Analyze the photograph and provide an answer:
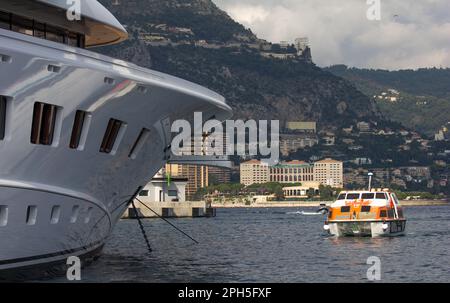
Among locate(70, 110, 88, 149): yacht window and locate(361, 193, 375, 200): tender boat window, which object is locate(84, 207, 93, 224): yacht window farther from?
locate(361, 193, 375, 200): tender boat window

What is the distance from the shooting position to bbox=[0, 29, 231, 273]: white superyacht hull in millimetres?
24328

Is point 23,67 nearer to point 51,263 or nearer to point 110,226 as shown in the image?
point 51,263

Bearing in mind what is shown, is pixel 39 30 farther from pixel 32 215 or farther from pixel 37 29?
pixel 32 215

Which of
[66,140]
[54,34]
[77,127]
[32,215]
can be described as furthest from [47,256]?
[54,34]

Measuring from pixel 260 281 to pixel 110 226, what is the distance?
589 cm

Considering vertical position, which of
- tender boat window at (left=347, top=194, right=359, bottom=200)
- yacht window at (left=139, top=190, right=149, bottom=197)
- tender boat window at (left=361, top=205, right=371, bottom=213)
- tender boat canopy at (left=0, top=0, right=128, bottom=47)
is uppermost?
tender boat canopy at (left=0, top=0, right=128, bottom=47)

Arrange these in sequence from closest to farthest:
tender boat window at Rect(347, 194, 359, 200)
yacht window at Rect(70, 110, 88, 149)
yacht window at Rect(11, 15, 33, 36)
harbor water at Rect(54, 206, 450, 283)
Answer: yacht window at Rect(70, 110, 88, 149) → yacht window at Rect(11, 15, 33, 36) → harbor water at Rect(54, 206, 450, 283) → tender boat window at Rect(347, 194, 359, 200)

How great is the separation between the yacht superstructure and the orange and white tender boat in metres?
37.1

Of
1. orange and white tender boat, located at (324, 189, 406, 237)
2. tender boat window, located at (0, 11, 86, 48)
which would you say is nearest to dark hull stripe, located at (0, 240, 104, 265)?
tender boat window, located at (0, 11, 86, 48)

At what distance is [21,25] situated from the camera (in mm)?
28141

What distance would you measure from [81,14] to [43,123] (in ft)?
18.9

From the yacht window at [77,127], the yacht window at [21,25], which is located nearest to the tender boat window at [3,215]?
the yacht window at [77,127]
